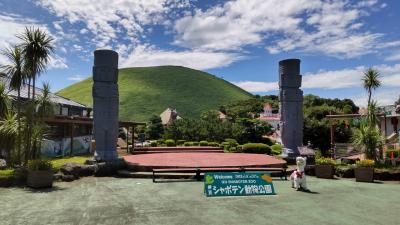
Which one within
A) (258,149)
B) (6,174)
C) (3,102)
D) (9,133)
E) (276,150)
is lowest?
(6,174)

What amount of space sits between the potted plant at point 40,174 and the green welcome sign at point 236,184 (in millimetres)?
5658

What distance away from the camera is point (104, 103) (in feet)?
53.2

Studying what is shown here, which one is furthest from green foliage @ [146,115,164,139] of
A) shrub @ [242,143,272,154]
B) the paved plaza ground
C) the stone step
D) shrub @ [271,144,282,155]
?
the paved plaza ground

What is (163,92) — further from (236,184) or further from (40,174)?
(236,184)

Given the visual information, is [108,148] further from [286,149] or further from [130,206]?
[286,149]

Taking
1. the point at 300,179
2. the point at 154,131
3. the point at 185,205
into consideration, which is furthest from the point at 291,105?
the point at 154,131

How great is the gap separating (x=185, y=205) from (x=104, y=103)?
808cm

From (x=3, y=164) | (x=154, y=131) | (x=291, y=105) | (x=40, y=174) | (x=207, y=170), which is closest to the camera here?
(x=40, y=174)

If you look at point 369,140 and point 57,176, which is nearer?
point 57,176

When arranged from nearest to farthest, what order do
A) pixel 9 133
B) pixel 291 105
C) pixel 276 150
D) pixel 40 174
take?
pixel 40 174 < pixel 9 133 < pixel 291 105 < pixel 276 150

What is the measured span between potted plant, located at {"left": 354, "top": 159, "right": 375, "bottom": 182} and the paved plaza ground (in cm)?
134

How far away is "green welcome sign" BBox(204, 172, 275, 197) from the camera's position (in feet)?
36.6

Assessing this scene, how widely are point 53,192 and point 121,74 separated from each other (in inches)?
5802

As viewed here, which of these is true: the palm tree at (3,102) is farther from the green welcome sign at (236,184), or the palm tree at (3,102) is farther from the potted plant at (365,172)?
the potted plant at (365,172)
